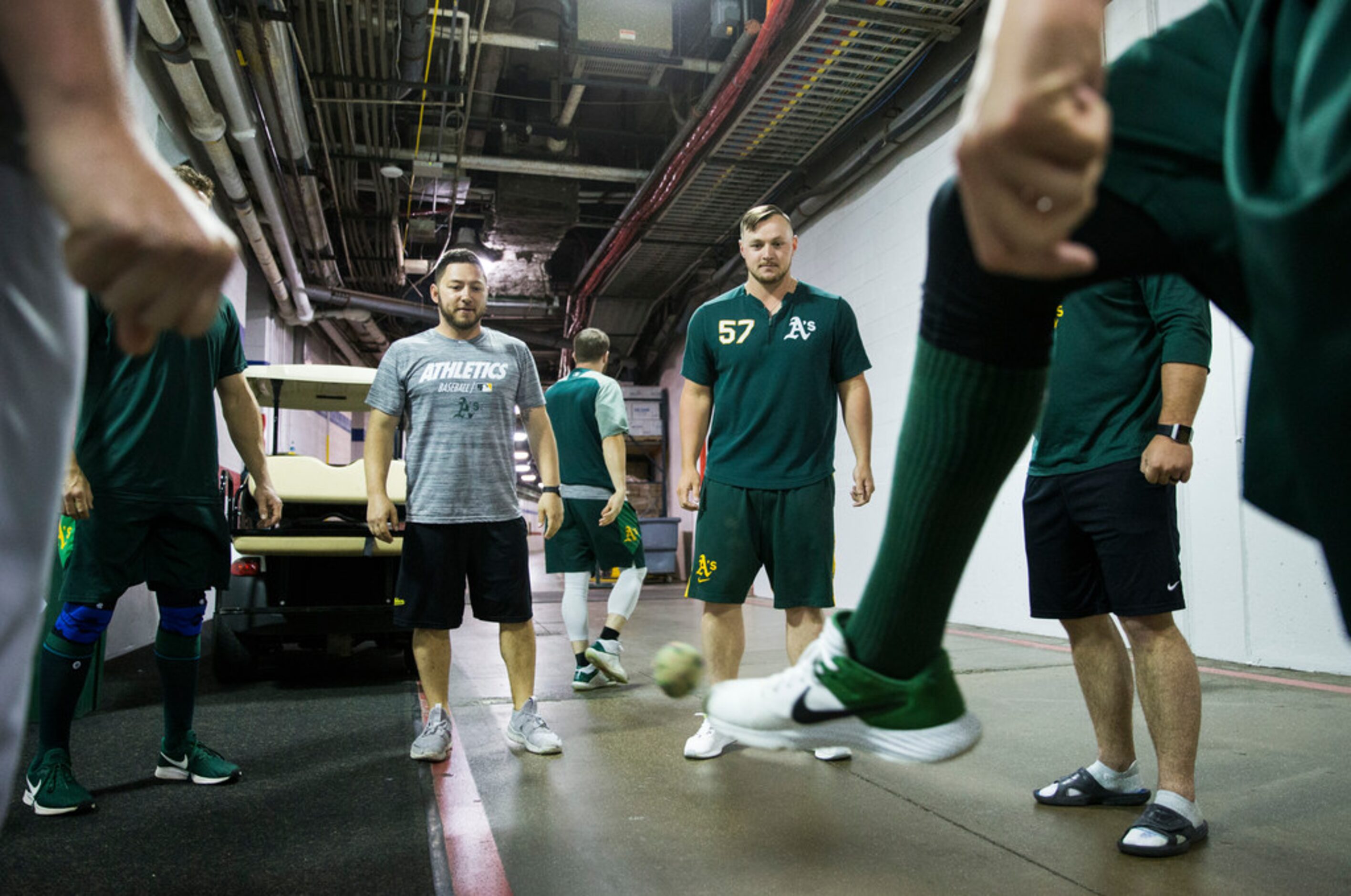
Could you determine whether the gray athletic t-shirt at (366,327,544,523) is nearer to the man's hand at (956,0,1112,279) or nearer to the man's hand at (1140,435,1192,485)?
the man's hand at (1140,435,1192,485)

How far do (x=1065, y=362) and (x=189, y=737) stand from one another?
277 centimetres

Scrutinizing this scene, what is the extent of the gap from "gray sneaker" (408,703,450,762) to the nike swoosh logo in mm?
2070

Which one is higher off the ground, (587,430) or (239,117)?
(239,117)

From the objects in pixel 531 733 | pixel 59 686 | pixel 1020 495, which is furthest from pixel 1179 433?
pixel 1020 495

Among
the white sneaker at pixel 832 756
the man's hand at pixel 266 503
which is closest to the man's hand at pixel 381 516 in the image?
the man's hand at pixel 266 503

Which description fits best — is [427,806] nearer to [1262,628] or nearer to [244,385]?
[244,385]

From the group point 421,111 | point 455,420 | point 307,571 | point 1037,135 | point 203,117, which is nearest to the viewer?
point 1037,135

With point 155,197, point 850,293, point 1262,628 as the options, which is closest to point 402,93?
point 850,293

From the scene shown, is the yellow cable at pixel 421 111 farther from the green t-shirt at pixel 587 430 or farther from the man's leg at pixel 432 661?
the man's leg at pixel 432 661

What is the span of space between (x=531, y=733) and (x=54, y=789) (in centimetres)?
129

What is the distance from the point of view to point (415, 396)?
10.2 ft

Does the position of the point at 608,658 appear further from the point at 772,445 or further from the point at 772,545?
the point at 772,445

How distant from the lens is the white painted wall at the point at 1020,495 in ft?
13.1

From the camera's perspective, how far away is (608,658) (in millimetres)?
4027
